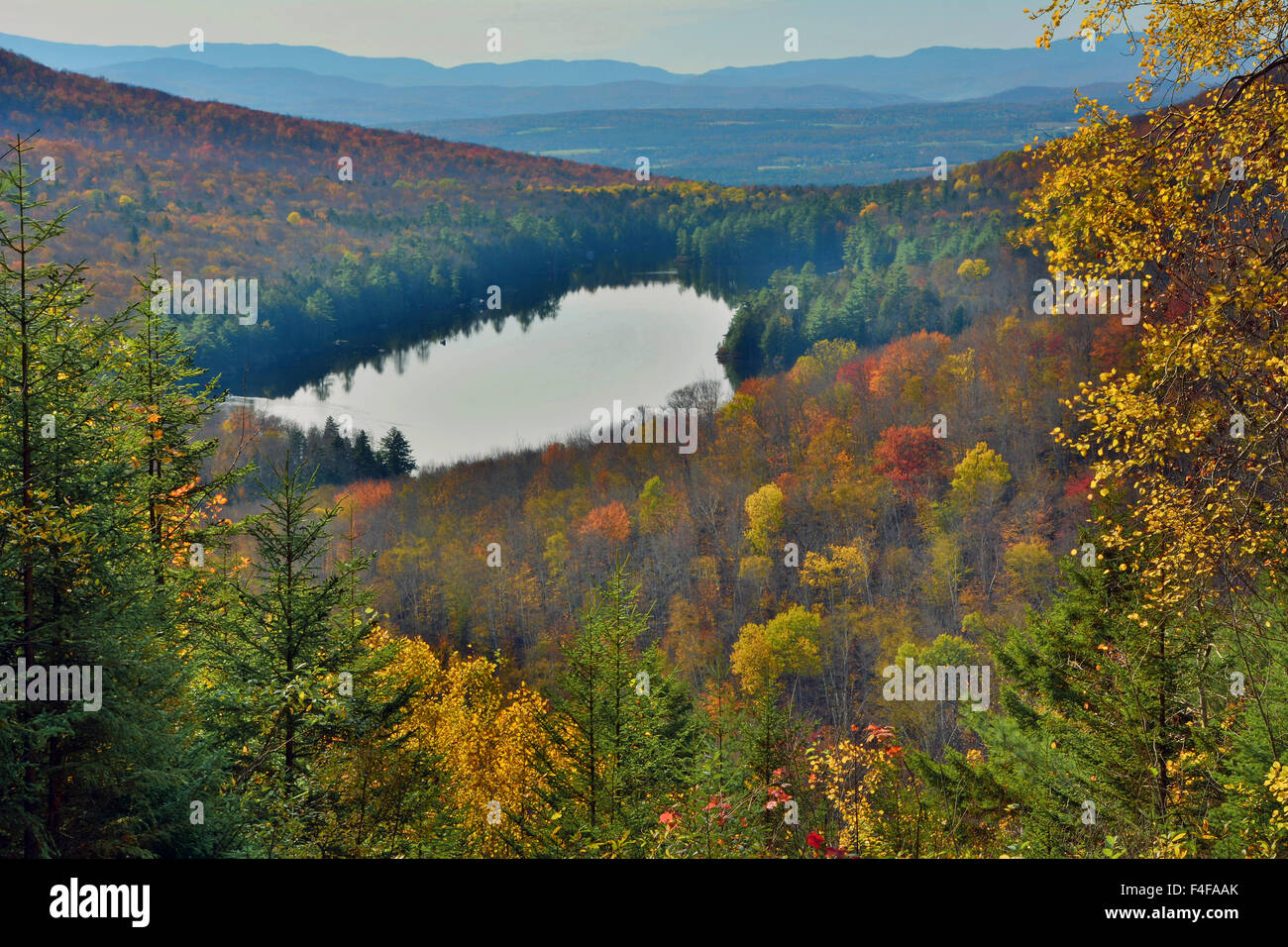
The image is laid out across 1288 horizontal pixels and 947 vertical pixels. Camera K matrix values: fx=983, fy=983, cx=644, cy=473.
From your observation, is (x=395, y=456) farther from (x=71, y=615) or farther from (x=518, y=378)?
(x=71, y=615)

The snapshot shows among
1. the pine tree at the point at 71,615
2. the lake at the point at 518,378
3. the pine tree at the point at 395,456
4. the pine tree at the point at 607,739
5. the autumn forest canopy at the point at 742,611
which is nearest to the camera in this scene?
the autumn forest canopy at the point at 742,611

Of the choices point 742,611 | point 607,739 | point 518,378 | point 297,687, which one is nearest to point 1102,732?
point 607,739

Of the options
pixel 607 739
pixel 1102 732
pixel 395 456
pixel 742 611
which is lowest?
pixel 742 611

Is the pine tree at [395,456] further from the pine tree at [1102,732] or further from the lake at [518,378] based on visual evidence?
the pine tree at [1102,732]

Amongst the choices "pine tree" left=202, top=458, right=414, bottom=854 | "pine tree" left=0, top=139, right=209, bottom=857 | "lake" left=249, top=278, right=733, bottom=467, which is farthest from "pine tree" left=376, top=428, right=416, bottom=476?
"pine tree" left=0, top=139, right=209, bottom=857

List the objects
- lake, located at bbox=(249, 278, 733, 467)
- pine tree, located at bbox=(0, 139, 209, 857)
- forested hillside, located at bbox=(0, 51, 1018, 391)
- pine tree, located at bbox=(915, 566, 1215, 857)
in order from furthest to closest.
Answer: forested hillside, located at bbox=(0, 51, 1018, 391) < lake, located at bbox=(249, 278, 733, 467) < pine tree, located at bbox=(915, 566, 1215, 857) < pine tree, located at bbox=(0, 139, 209, 857)

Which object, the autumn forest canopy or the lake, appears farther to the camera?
the lake

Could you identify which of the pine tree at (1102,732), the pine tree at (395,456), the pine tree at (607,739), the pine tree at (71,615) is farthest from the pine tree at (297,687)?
the pine tree at (395,456)

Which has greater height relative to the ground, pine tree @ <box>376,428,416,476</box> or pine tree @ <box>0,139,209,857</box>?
pine tree @ <box>0,139,209,857</box>

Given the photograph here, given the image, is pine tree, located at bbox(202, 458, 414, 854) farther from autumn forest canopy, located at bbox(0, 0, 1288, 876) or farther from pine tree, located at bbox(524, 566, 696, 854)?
pine tree, located at bbox(524, 566, 696, 854)
